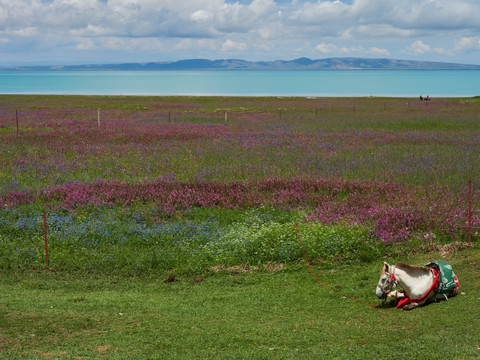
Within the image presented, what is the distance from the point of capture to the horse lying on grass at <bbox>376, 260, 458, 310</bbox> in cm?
969

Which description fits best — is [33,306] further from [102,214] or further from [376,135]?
[376,135]

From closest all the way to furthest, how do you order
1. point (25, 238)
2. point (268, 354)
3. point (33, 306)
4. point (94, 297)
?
1. point (268, 354)
2. point (33, 306)
3. point (94, 297)
4. point (25, 238)

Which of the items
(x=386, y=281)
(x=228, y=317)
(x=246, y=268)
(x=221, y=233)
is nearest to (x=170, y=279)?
(x=246, y=268)

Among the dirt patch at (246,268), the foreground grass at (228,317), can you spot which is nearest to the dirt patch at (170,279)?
the foreground grass at (228,317)

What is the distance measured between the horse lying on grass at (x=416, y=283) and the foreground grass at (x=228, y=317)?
0.23 metres

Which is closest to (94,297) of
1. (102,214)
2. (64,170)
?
(102,214)

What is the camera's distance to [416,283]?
9.71 m

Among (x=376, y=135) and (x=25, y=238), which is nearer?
(x=25, y=238)

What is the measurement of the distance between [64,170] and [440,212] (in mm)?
16852

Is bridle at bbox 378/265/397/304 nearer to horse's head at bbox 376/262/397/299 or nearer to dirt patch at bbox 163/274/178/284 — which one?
horse's head at bbox 376/262/397/299

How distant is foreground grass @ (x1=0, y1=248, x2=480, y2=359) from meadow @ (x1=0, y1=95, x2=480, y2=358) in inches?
2.0

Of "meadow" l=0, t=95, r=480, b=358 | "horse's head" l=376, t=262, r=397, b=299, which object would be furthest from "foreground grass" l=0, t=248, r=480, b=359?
"horse's head" l=376, t=262, r=397, b=299

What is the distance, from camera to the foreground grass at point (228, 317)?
26.3ft

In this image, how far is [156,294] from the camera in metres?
12.0
